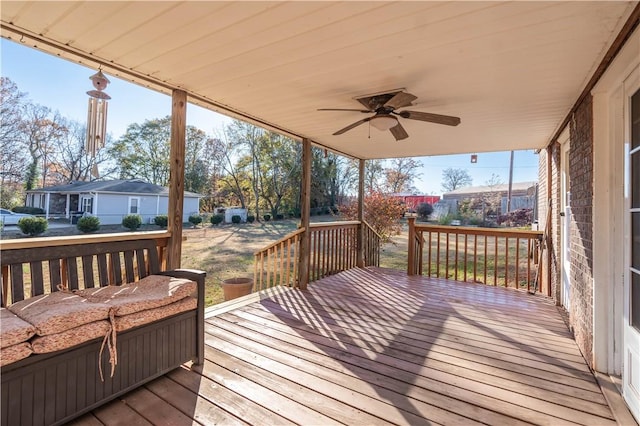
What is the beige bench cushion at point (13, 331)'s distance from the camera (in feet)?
4.27

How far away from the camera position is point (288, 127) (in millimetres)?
3969

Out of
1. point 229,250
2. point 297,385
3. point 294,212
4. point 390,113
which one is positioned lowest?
point 229,250

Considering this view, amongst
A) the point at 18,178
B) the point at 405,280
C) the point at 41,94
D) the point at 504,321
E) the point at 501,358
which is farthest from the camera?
the point at 41,94

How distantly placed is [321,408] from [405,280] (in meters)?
3.40

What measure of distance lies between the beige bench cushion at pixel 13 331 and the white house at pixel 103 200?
17.7 feet

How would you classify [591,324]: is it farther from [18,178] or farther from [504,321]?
[18,178]

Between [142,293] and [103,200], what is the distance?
972cm

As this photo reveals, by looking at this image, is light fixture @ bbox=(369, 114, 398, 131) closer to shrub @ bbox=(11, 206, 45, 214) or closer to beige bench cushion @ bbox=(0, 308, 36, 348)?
beige bench cushion @ bbox=(0, 308, 36, 348)

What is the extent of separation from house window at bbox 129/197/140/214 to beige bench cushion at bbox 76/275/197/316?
9920 mm

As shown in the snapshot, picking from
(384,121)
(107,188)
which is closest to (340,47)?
(384,121)

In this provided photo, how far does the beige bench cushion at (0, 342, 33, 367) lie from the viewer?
4.24ft

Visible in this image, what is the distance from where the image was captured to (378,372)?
2.13m

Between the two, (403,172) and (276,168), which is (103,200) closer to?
(276,168)

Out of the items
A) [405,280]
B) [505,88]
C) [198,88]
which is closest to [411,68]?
[505,88]
